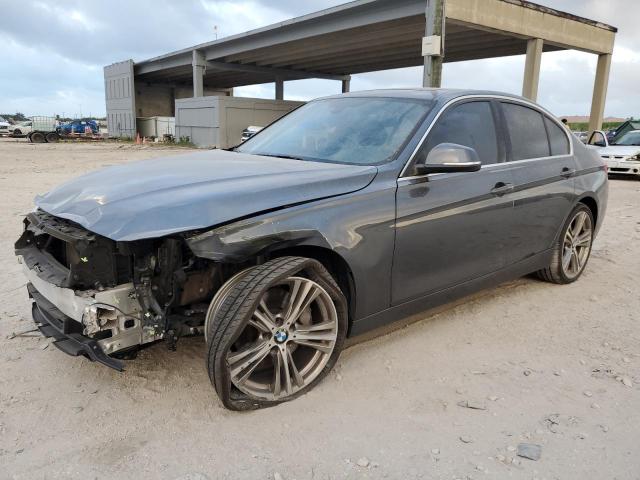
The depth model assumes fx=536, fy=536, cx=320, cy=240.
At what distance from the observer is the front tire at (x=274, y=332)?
2586 millimetres

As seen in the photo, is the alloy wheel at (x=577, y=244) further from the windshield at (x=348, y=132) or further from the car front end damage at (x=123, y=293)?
the car front end damage at (x=123, y=293)

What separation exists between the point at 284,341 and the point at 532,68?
1942 cm

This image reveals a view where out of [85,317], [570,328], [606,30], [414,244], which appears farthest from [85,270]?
[606,30]

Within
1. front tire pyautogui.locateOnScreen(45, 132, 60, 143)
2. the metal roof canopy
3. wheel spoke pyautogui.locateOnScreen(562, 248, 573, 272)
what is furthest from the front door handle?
front tire pyautogui.locateOnScreen(45, 132, 60, 143)

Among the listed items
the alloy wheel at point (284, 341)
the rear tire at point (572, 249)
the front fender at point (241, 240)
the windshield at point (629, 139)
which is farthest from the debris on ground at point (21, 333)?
the windshield at point (629, 139)

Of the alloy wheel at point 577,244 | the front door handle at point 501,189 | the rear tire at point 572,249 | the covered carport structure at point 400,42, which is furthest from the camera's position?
the covered carport structure at point 400,42

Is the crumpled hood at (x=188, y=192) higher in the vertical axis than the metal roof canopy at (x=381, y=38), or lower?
lower

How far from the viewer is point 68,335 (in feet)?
9.05

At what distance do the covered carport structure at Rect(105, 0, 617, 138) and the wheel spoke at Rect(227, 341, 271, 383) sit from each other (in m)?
13.6

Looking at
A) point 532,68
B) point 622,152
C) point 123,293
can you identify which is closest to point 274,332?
point 123,293

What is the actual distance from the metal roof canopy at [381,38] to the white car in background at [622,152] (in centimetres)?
514

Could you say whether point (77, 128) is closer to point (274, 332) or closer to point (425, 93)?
point (425, 93)

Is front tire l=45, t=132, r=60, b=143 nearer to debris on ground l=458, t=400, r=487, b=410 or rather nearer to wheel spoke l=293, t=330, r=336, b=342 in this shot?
wheel spoke l=293, t=330, r=336, b=342

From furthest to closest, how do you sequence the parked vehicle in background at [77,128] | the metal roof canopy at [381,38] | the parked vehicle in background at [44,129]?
the parked vehicle in background at [77,128] < the parked vehicle in background at [44,129] < the metal roof canopy at [381,38]
